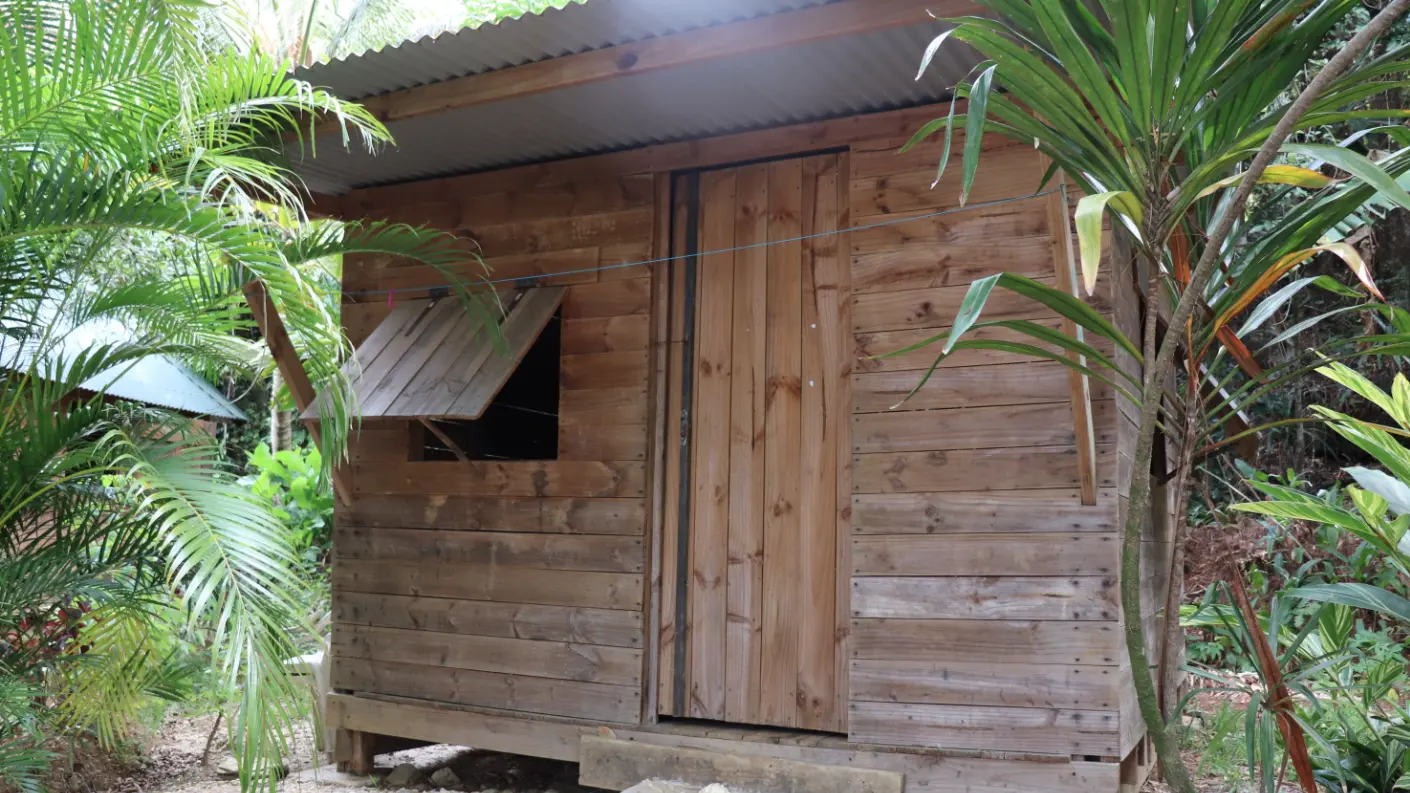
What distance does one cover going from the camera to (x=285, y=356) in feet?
16.1

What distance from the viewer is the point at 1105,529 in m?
3.77

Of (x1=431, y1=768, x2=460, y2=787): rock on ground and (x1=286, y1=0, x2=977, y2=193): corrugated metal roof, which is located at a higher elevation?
(x1=286, y1=0, x2=977, y2=193): corrugated metal roof

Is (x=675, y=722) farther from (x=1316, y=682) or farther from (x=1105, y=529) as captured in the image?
(x=1316, y=682)

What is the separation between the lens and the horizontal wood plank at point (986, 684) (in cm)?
373

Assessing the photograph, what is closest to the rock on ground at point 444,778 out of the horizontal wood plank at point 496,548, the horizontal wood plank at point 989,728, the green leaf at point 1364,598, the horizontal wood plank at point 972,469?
the horizontal wood plank at point 496,548

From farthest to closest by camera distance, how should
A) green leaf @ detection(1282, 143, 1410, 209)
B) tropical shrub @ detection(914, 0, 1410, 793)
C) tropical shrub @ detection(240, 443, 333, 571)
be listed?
tropical shrub @ detection(240, 443, 333, 571) < tropical shrub @ detection(914, 0, 1410, 793) < green leaf @ detection(1282, 143, 1410, 209)

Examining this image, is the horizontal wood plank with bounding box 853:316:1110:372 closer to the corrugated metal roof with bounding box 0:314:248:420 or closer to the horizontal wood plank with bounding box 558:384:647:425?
the horizontal wood plank with bounding box 558:384:647:425

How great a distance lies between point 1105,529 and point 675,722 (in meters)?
1.96

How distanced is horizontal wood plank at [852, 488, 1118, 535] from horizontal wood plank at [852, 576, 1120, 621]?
0.18 metres

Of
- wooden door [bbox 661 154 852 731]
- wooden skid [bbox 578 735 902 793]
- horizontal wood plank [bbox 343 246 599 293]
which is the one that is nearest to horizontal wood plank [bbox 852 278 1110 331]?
wooden door [bbox 661 154 852 731]

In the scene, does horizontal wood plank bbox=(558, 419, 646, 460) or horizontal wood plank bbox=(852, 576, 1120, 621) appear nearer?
horizontal wood plank bbox=(852, 576, 1120, 621)

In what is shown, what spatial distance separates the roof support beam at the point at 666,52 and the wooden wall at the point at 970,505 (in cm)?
89

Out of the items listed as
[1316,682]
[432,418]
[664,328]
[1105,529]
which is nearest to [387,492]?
[432,418]

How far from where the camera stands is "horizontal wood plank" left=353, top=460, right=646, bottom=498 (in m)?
4.68
